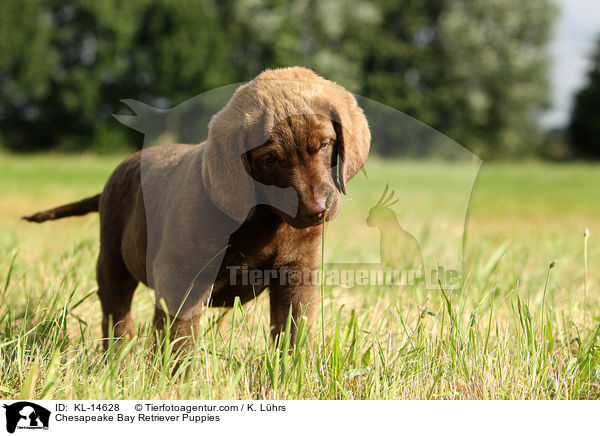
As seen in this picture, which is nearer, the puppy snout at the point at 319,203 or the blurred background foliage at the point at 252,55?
the puppy snout at the point at 319,203

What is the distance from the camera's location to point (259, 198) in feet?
8.74

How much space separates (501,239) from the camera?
6441mm

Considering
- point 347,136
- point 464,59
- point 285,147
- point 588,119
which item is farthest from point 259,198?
point 464,59

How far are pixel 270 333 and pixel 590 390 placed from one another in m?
1.50

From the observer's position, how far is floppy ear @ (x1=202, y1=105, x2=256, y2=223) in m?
2.60

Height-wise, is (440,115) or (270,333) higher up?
(440,115)

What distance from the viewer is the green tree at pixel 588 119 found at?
20.9m

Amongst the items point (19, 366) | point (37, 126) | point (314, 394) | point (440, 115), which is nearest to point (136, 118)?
point (19, 366)

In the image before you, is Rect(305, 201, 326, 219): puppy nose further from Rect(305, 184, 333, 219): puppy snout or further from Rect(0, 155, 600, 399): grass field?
Rect(0, 155, 600, 399): grass field

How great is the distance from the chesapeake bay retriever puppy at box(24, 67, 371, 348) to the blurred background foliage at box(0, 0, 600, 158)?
35.9ft

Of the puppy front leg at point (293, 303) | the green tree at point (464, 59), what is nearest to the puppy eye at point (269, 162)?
the puppy front leg at point (293, 303)

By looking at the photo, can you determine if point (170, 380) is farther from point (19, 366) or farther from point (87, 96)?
point (87, 96)

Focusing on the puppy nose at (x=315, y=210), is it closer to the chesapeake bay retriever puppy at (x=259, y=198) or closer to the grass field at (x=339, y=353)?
the chesapeake bay retriever puppy at (x=259, y=198)

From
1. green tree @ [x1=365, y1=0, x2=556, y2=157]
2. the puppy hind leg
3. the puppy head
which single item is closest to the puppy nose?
the puppy head
